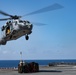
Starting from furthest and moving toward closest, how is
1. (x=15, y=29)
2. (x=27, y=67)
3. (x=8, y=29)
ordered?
(x=8, y=29), (x=27, y=67), (x=15, y=29)

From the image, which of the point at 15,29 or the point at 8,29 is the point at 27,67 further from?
the point at 8,29

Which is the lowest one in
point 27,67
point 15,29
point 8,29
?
point 27,67

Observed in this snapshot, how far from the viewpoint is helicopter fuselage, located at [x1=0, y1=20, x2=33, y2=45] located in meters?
45.2

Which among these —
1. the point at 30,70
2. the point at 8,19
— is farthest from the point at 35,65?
the point at 8,19

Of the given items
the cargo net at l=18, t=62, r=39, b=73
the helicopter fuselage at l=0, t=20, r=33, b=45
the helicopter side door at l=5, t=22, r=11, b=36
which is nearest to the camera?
the helicopter fuselage at l=0, t=20, r=33, b=45

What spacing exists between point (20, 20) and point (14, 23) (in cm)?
117

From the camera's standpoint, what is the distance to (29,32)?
4569 centimetres

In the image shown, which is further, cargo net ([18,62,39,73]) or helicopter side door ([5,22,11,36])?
helicopter side door ([5,22,11,36])

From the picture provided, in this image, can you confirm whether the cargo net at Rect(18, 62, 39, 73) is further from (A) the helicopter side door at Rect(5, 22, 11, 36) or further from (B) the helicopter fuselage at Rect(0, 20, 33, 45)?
(A) the helicopter side door at Rect(5, 22, 11, 36)

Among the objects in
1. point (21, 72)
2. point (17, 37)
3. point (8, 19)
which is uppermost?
point (8, 19)

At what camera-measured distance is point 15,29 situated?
1844 inches

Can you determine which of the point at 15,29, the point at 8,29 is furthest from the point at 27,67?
the point at 8,29

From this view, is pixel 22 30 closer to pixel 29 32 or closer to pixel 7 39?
pixel 29 32

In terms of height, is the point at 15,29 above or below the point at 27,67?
above
